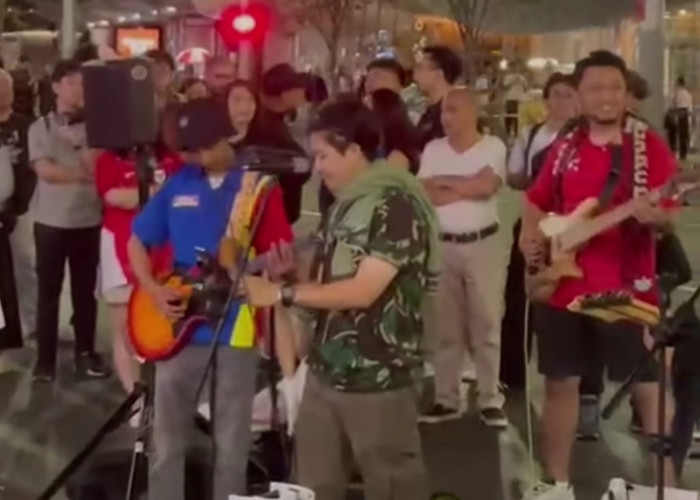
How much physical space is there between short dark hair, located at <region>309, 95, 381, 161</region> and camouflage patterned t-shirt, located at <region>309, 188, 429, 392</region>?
0.16 meters

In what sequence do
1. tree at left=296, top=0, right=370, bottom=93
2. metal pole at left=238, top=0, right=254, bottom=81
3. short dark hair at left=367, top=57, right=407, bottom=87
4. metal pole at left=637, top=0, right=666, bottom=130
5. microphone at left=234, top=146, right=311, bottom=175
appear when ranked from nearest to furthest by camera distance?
microphone at left=234, top=146, right=311, bottom=175, short dark hair at left=367, top=57, right=407, bottom=87, metal pole at left=637, top=0, right=666, bottom=130, metal pole at left=238, top=0, right=254, bottom=81, tree at left=296, top=0, right=370, bottom=93

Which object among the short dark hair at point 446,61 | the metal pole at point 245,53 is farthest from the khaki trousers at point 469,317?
the metal pole at point 245,53

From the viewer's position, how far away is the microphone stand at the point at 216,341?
4.20m

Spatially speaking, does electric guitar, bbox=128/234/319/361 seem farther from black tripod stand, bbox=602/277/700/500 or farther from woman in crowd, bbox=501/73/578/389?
woman in crowd, bbox=501/73/578/389

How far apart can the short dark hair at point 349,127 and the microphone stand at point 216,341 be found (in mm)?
423

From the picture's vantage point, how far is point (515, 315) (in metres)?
7.93

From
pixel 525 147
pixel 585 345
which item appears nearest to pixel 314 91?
pixel 525 147

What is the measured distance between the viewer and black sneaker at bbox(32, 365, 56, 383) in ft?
26.1

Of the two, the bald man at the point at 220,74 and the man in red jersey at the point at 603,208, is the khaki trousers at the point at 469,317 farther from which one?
the man in red jersey at the point at 603,208

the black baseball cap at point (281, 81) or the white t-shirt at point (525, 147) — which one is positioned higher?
the black baseball cap at point (281, 81)

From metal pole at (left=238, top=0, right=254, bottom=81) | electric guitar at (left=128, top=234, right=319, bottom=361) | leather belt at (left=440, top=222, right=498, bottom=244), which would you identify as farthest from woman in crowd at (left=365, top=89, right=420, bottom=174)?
metal pole at (left=238, top=0, right=254, bottom=81)

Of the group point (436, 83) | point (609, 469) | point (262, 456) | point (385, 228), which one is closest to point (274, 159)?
point (436, 83)

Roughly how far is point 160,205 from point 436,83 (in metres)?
2.69

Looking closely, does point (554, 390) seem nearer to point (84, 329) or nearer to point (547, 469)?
point (547, 469)
